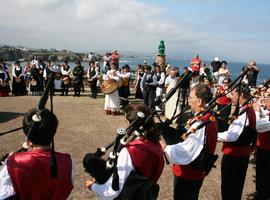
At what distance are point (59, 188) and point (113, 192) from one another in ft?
1.55

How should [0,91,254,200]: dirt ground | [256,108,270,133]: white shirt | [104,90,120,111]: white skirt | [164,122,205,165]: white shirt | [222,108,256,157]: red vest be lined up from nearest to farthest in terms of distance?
[164,122,205,165]: white shirt
[222,108,256,157]: red vest
[256,108,270,133]: white shirt
[0,91,254,200]: dirt ground
[104,90,120,111]: white skirt

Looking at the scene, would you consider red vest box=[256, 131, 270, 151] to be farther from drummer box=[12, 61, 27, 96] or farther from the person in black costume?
drummer box=[12, 61, 27, 96]

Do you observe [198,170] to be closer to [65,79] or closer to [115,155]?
[115,155]

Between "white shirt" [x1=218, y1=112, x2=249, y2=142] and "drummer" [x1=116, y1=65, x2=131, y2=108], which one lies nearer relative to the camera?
"white shirt" [x1=218, y1=112, x2=249, y2=142]

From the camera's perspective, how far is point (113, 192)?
9.10 ft

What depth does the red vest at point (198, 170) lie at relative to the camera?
359 cm

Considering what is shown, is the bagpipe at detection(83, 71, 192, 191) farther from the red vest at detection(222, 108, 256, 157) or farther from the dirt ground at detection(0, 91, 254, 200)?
the dirt ground at detection(0, 91, 254, 200)

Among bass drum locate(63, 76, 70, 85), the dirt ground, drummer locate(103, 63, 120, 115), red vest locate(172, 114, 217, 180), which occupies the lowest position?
Result: the dirt ground

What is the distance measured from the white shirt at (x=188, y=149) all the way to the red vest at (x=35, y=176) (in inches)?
51.8

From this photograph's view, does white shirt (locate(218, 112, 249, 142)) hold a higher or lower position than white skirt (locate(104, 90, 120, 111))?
higher

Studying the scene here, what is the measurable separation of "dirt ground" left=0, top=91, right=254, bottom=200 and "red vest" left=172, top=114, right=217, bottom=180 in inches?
68.1

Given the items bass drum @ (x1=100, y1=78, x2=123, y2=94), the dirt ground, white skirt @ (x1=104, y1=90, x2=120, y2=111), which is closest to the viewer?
the dirt ground

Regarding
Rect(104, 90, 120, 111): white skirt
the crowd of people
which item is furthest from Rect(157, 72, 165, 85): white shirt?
the crowd of people

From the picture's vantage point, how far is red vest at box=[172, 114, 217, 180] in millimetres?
3592
